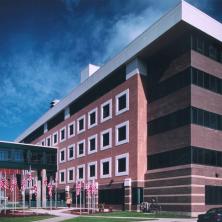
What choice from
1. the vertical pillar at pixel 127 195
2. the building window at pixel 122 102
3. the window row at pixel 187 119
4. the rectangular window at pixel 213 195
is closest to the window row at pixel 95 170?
the vertical pillar at pixel 127 195

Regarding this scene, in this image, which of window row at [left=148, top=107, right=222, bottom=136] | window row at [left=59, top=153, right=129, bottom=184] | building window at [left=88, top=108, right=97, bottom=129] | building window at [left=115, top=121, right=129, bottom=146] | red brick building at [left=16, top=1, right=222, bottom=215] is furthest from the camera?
building window at [left=88, top=108, right=97, bottom=129]

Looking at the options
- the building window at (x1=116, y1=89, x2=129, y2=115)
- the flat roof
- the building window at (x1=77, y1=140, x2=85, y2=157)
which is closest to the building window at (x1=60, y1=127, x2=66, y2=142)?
the building window at (x1=77, y1=140, x2=85, y2=157)

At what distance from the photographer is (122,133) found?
172 feet

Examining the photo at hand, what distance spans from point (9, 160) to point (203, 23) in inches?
1754

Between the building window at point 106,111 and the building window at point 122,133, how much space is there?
327 cm

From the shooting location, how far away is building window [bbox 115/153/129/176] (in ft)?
164

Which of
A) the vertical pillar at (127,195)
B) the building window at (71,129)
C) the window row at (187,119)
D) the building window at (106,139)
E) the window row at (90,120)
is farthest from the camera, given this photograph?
the building window at (71,129)

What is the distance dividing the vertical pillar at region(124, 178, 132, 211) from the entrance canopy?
29.9m

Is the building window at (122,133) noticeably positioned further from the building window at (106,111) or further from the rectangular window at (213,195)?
the rectangular window at (213,195)

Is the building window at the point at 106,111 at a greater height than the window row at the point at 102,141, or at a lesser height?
greater

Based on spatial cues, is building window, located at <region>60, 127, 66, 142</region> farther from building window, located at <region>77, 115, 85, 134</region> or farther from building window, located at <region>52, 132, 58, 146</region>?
building window, located at <region>77, 115, 85, 134</region>

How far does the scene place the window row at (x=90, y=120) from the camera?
5294 centimetres

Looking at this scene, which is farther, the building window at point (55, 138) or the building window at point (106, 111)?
the building window at point (55, 138)

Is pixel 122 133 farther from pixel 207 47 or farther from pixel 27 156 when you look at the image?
pixel 27 156
